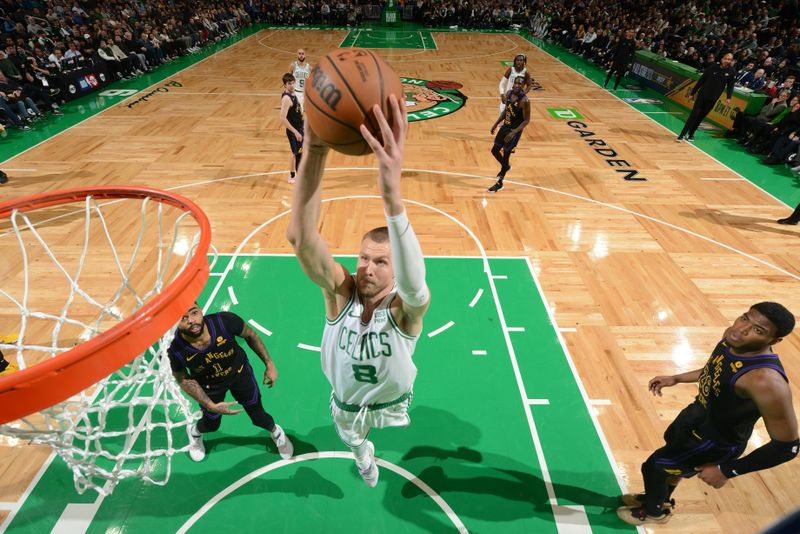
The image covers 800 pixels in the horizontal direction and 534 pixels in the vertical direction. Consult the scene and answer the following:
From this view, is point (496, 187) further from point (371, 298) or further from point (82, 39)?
point (82, 39)

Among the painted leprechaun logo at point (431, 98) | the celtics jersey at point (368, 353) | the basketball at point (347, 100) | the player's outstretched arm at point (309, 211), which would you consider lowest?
the painted leprechaun logo at point (431, 98)

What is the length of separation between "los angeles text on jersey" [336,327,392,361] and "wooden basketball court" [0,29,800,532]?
5.35ft

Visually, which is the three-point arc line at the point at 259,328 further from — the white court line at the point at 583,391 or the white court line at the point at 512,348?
the white court line at the point at 583,391

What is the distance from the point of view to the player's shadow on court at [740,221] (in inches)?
277

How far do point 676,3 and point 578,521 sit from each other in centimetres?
2845

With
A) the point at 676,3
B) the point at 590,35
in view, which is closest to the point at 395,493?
the point at 590,35

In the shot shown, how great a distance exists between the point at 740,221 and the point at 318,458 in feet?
24.5

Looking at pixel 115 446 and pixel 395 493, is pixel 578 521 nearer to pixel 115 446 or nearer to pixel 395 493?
pixel 395 493

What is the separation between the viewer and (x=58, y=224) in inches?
264

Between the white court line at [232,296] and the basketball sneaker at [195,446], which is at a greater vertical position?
the basketball sneaker at [195,446]

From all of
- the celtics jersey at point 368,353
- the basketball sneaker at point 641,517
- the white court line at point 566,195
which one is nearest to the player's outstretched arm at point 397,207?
the celtics jersey at point 368,353

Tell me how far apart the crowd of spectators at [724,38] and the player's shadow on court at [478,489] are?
366 inches

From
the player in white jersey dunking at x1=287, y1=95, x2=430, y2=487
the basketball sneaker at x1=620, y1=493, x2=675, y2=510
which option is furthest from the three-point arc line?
the basketball sneaker at x1=620, y1=493, x2=675, y2=510

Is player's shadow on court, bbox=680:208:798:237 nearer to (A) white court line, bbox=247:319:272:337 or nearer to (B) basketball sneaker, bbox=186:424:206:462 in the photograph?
(A) white court line, bbox=247:319:272:337
